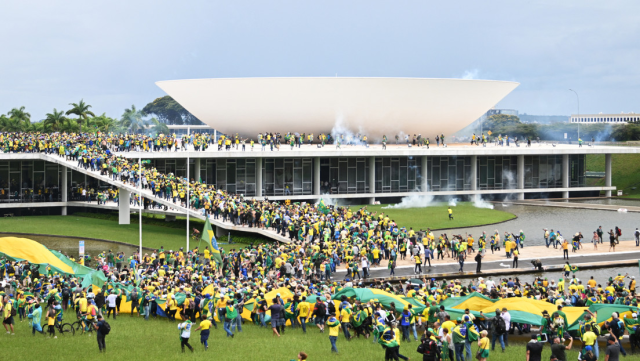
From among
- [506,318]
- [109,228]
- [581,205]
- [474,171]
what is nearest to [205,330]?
[506,318]

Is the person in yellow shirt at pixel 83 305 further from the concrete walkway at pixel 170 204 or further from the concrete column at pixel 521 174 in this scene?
the concrete column at pixel 521 174

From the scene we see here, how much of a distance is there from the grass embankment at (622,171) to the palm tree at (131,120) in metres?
58.1

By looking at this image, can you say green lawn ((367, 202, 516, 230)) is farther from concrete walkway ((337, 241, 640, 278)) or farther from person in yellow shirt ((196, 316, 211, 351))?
person in yellow shirt ((196, 316, 211, 351))

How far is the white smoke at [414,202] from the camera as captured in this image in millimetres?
49688

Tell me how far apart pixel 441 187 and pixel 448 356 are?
136ft

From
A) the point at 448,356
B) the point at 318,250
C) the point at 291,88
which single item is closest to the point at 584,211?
A: the point at 291,88

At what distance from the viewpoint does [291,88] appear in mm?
54812

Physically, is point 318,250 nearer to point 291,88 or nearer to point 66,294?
point 66,294

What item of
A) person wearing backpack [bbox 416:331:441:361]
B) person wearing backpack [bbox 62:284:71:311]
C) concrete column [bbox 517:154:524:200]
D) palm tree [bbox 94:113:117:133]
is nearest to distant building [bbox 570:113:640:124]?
palm tree [bbox 94:113:117:133]

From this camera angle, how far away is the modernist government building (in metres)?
51.4

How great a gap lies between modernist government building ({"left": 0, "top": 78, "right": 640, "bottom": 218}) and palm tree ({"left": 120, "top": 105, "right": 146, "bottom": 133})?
42.5m

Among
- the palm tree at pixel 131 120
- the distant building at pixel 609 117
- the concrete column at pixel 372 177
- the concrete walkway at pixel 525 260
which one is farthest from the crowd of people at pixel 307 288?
the distant building at pixel 609 117

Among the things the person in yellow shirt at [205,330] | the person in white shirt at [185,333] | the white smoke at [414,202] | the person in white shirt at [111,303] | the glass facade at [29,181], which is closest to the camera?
the person in white shirt at [185,333]

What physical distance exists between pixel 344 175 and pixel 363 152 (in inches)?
119
